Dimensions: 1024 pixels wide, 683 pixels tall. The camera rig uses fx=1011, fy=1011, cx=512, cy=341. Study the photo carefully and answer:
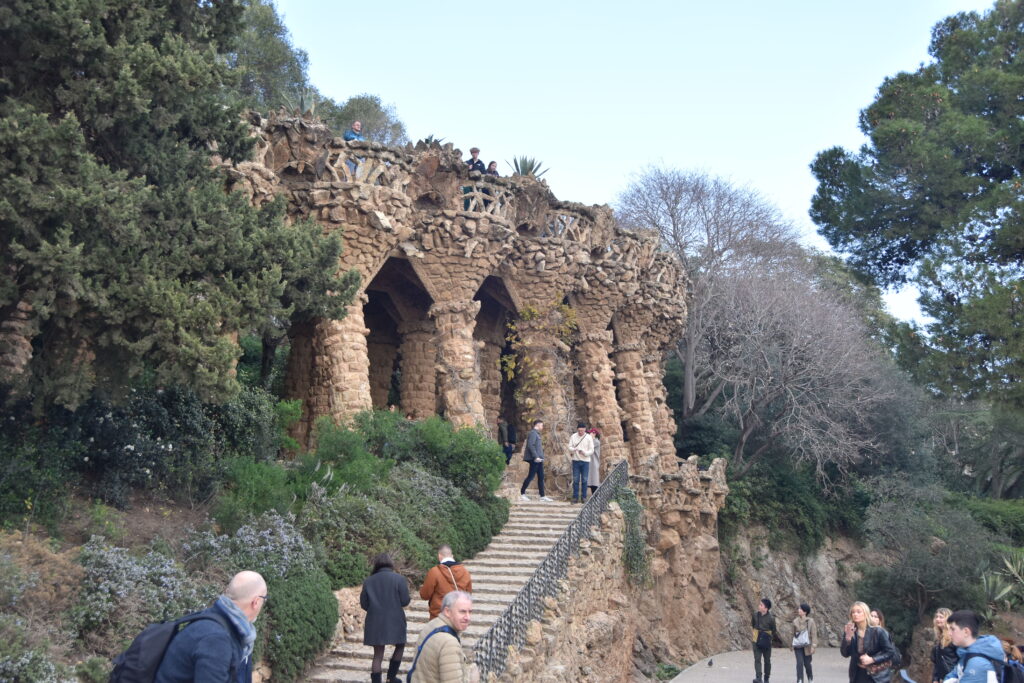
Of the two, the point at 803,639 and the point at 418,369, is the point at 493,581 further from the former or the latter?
the point at 418,369

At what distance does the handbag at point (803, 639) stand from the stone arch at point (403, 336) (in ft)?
26.2

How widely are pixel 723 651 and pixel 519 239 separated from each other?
9.95 meters

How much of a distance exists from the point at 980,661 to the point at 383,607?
15.5 feet

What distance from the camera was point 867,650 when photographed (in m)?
7.88

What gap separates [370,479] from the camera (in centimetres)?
1323

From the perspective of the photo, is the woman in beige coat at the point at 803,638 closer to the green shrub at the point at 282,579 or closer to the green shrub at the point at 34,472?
the green shrub at the point at 282,579

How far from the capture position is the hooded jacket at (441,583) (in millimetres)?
8555

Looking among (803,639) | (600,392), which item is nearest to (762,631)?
(803,639)

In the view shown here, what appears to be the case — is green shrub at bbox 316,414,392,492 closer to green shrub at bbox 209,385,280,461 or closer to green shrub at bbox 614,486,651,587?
green shrub at bbox 209,385,280,461

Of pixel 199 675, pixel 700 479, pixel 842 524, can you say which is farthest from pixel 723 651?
pixel 199 675

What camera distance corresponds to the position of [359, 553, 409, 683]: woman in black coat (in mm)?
8398

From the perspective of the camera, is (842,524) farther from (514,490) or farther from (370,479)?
(370,479)

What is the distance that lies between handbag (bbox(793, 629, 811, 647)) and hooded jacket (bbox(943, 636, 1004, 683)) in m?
8.91

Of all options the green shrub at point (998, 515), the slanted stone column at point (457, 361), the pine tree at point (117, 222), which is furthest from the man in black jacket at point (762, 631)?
the green shrub at point (998, 515)
